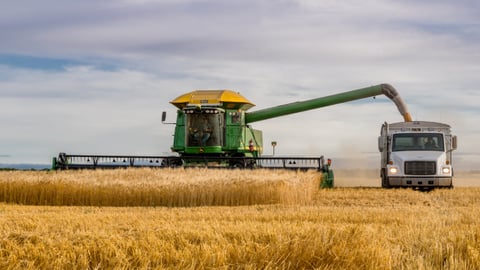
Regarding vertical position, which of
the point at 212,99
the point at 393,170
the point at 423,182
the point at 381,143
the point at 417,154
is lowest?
the point at 423,182

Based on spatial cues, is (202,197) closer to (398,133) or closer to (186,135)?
(186,135)

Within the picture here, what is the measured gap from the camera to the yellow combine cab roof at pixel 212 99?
23.5m

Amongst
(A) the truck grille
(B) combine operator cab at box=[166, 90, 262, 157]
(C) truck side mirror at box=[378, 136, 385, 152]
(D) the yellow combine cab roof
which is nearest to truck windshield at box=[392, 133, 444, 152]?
(C) truck side mirror at box=[378, 136, 385, 152]

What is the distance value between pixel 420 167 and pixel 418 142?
100 centimetres

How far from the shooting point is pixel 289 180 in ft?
56.9

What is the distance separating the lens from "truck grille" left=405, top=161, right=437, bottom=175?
21094mm

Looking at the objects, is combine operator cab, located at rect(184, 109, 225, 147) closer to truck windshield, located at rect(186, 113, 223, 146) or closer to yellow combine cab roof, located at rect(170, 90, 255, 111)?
truck windshield, located at rect(186, 113, 223, 146)

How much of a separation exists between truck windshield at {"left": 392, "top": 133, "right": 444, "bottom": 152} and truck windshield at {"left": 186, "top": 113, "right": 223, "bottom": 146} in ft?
17.5

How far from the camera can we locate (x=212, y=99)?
77.1 ft

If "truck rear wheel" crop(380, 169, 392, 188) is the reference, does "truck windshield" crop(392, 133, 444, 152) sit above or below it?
above

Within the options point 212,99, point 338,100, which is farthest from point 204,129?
point 338,100

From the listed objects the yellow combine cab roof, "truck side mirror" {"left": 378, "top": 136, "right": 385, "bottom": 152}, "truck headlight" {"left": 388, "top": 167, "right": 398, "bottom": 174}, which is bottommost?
"truck headlight" {"left": 388, "top": 167, "right": 398, "bottom": 174}

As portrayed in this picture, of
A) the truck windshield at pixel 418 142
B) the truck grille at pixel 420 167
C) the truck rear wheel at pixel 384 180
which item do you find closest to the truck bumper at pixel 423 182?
the truck grille at pixel 420 167

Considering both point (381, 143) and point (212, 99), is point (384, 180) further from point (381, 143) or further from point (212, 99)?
point (212, 99)
